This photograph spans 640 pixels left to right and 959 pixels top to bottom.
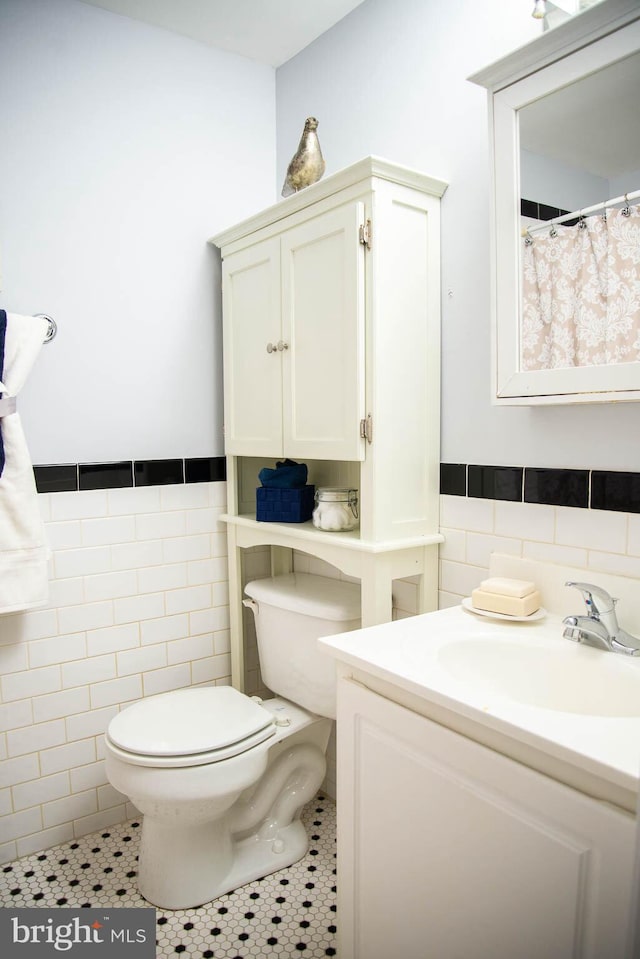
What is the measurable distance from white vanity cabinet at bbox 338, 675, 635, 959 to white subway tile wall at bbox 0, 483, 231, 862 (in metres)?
1.05

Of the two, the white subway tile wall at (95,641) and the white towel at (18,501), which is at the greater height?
the white towel at (18,501)

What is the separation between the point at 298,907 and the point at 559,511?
1266mm

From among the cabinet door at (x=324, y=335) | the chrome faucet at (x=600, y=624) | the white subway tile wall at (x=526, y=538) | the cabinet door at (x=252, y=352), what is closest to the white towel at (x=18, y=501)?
the cabinet door at (x=252, y=352)

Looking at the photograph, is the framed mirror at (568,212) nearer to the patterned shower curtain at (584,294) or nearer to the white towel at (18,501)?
the patterned shower curtain at (584,294)

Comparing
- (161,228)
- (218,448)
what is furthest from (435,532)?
(161,228)

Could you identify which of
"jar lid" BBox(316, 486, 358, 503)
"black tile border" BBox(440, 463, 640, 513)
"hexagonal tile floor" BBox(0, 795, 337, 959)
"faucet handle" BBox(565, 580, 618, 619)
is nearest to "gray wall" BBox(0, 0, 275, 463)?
"jar lid" BBox(316, 486, 358, 503)

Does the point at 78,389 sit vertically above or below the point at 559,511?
above

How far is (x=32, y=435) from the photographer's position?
6.36 ft

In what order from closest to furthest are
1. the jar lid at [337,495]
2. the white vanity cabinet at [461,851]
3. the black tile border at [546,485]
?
the white vanity cabinet at [461,851]
the black tile border at [546,485]
the jar lid at [337,495]

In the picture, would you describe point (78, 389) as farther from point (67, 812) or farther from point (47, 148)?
point (67, 812)

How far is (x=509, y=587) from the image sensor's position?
1463mm

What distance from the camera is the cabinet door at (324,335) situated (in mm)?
1650

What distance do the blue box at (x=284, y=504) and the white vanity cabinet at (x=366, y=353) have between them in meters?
0.03

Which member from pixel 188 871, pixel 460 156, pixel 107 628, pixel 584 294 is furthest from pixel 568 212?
pixel 188 871
